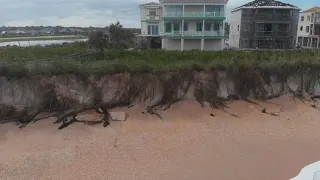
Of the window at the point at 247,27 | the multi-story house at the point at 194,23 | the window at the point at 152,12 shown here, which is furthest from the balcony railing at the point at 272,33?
the window at the point at 152,12

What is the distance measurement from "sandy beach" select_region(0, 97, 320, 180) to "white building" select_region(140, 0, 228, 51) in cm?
1632

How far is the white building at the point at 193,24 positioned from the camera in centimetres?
2873

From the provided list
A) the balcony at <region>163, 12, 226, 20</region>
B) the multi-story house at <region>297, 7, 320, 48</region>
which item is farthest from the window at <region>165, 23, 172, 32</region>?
the multi-story house at <region>297, 7, 320, 48</region>

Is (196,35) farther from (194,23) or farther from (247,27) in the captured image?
(247,27)

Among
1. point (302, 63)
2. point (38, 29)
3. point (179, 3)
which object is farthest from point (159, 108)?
point (38, 29)

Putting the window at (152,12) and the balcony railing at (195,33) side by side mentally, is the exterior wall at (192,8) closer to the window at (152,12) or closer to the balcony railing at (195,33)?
the balcony railing at (195,33)

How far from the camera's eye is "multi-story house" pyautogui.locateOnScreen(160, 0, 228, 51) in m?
28.7

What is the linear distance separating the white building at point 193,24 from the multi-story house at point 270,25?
237 inches

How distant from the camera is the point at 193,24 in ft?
96.4

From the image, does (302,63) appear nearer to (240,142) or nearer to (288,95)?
(288,95)

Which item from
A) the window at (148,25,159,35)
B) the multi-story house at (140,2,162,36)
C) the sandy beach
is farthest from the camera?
the window at (148,25,159,35)

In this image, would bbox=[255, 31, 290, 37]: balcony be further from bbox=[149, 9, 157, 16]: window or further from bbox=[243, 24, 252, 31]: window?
bbox=[149, 9, 157, 16]: window

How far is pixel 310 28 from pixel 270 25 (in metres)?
10.1

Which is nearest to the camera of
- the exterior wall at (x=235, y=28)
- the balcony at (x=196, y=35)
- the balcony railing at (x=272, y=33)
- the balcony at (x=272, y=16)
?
the balcony at (x=196, y=35)
